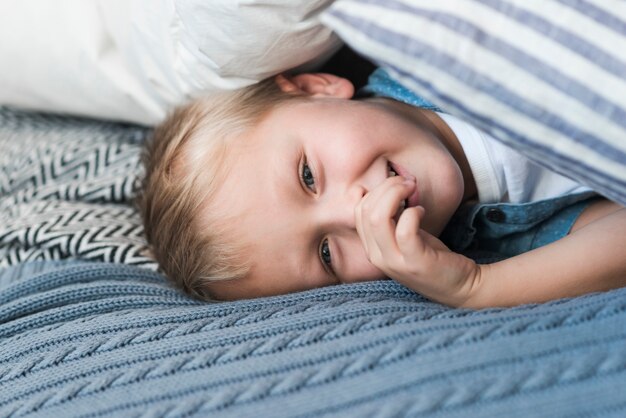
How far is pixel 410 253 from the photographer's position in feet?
2.74

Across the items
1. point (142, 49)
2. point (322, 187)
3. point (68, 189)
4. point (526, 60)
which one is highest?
point (526, 60)

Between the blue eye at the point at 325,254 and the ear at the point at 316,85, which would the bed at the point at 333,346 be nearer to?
the blue eye at the point at 325,254

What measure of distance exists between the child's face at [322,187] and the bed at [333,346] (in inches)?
4.6

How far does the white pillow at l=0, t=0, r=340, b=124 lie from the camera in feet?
3.07

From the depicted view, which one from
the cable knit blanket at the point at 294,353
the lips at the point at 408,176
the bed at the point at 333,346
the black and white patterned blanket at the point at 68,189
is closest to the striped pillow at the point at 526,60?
the bed at the point at 333,346

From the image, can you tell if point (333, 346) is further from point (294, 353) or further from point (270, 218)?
point (270, 218)

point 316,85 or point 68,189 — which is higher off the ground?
point 316,85

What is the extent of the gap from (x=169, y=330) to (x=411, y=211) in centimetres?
32

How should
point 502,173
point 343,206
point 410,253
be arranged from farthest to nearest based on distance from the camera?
point 502,173 → point 343,206 → point 410,253

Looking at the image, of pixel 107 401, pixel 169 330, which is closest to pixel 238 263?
pixel 169 330

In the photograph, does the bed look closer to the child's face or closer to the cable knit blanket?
the cable knit blanket

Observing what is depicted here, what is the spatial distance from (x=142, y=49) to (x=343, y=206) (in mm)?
500

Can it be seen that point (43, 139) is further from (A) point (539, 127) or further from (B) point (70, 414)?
(A) point (539, 127)

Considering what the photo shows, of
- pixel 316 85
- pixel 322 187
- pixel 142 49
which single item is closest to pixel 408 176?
pixel 322 187
